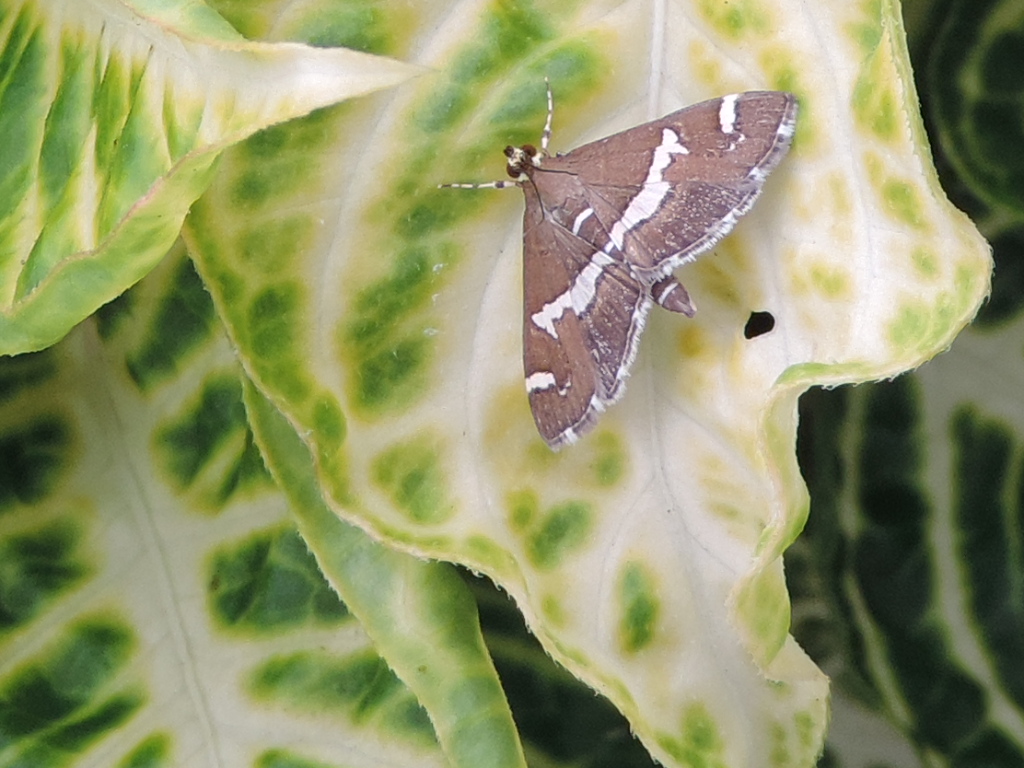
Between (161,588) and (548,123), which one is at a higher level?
(548,123)

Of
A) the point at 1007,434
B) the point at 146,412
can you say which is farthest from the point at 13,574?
the point at 1007,434

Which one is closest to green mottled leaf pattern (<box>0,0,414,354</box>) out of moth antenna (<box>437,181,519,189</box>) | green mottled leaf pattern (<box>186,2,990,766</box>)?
green mottled leaf pattern (<box>186,2,990,766</box>)

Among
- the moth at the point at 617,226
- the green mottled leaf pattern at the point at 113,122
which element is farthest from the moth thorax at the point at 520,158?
the green mottled leaf pattern at the point at 113,122

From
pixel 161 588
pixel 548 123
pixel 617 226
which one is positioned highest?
pixel 548 123

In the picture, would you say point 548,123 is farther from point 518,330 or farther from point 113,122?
point 113,122

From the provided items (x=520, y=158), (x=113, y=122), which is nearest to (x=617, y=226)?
(x=520, y=158)

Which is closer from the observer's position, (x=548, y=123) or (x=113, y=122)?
(x=113, y=122)

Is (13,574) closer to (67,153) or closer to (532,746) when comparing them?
(67,153)
